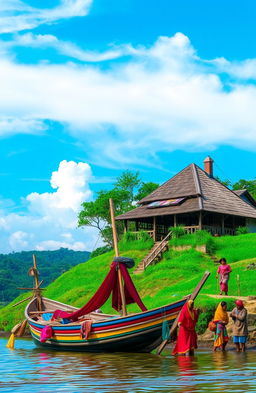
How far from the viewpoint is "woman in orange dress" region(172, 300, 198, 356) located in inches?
631

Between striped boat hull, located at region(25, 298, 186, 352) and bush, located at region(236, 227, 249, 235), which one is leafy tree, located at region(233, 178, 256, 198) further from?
striped boat hull, located at region(25, 298, 186, 352)

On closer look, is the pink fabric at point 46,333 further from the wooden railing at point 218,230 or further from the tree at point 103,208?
the tree at point 103,208

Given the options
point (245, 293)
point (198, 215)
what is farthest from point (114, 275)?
point (198, 215)

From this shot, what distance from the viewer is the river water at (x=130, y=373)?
36.2ft

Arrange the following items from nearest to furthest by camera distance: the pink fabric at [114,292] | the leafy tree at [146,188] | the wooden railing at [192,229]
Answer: the pink fabric at [114,292]
the wooden railing at [192,229]
the leafy tree at [146,188]

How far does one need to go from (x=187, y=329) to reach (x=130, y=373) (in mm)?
3273

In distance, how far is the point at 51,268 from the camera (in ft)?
535

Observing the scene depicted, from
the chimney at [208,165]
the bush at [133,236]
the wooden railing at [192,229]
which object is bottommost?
the bush at [133,236]

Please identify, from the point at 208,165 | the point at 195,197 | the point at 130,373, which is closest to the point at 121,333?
the point at 130,373

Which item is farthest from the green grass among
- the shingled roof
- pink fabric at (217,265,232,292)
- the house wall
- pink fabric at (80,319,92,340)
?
pink fabric at (80,319,92,340)

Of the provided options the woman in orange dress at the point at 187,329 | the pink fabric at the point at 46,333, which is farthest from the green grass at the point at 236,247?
the woman in orange dress at the point at 187,329

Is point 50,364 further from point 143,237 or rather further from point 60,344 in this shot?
point 143,237

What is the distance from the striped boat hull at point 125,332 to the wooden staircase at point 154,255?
19.9 m

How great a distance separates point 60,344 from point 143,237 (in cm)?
2461
